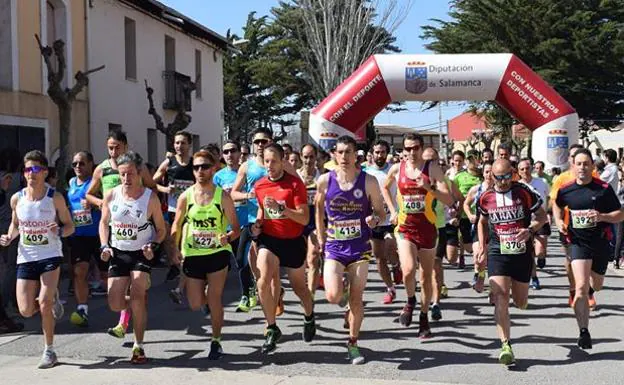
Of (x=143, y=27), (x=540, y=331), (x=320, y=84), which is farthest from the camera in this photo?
(x=320, y=84)

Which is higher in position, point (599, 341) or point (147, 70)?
point (147, 70)

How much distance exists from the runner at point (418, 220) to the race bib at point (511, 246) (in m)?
1.05

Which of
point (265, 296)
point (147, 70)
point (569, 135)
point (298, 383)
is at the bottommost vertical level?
point (298, 383)

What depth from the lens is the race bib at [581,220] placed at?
705cm

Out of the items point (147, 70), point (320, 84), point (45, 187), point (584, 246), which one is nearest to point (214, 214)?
point (45, 187)

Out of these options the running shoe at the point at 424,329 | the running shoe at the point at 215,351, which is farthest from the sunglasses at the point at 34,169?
the running shoe at the point at 424,329

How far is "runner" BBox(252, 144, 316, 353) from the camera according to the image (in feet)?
22.4

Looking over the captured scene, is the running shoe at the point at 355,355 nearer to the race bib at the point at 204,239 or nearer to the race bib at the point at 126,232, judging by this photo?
the race bib at the point at 204,239

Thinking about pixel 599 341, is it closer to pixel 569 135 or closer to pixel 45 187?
pixel 45 187

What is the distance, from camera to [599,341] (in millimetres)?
7188

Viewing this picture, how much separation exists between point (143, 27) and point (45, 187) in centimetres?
1452

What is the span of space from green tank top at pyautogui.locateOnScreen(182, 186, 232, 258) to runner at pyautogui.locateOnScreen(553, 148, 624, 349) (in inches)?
125

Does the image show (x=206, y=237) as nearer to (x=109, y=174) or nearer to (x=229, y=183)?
(x=109, y=174)

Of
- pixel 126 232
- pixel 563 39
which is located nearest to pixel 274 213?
pixel 126 232
